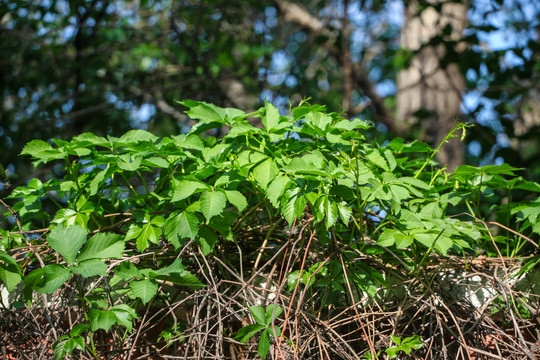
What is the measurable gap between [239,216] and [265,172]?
0.55ft

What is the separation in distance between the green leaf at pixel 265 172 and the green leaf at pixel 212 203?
9 centimetres

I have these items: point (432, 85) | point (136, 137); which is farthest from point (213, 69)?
point (136, 137)

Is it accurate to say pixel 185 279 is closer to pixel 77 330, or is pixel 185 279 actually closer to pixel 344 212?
pixel 77 330

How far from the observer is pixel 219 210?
1.09 meters

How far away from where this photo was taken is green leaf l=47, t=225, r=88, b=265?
1076mm

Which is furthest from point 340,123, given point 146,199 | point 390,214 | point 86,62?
point 86,62

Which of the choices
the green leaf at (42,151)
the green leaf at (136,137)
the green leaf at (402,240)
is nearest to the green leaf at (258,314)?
the green leaf at (402,240)

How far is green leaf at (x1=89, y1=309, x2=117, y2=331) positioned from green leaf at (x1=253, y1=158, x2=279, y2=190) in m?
0.47

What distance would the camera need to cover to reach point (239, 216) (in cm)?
125

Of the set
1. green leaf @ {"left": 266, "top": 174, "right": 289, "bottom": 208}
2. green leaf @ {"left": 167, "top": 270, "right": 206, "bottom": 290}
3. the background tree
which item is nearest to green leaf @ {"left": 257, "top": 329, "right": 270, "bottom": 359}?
green leaf @ {"left": 167, "top": 270, "right": 206, "bottom": 290}

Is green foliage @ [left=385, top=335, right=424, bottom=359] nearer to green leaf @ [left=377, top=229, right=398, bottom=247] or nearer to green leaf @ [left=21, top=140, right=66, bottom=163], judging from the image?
green leaf @ [left=377, top=229, right=398, bottom=247]

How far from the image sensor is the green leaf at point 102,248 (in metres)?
1.08

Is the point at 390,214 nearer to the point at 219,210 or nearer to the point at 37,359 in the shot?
the point at 219,210

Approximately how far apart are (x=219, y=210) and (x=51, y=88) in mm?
5211
